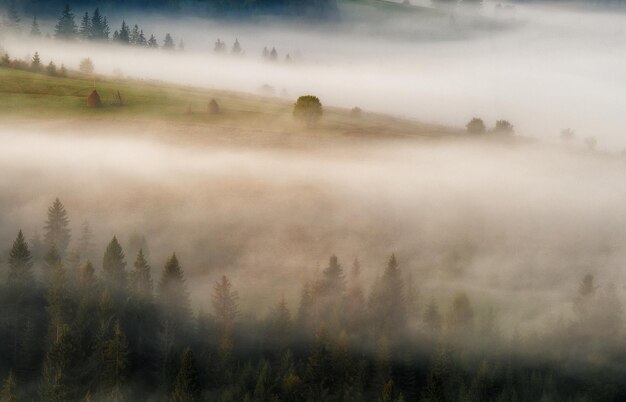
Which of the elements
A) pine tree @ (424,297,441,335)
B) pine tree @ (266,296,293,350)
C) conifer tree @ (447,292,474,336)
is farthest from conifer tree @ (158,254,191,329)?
conifer tree @ (447,292,474,336)

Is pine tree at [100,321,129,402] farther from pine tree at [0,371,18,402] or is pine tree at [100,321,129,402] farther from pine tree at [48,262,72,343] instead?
pine tree at [0,371,18,402]

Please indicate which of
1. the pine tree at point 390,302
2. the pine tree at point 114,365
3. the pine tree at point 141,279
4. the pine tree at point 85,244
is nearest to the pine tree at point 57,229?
the pine tree at point 85,244

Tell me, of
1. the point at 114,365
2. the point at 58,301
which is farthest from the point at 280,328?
the point at 58,301

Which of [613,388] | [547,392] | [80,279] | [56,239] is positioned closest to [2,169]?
[56,239]

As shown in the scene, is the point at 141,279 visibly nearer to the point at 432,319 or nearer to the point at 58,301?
the point at 58,301

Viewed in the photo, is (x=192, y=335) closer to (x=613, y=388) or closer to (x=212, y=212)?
(x=212, y=212)
